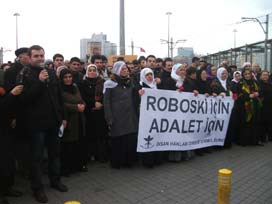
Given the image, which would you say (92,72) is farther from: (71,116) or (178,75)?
(178,75)

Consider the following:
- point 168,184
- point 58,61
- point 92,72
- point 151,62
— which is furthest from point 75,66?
point 168,184

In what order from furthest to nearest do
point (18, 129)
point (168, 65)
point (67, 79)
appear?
point (168, 65) < point (67, 79) < point (18, 129)

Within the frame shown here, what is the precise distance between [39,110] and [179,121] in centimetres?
301

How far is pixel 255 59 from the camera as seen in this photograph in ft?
59.8

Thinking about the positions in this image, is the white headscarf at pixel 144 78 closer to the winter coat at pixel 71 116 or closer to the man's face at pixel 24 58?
the winter coat at pixel 71 116

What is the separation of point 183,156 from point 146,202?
7.78 ft

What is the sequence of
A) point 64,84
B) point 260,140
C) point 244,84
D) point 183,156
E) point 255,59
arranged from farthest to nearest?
point 255,59 < point 260,140 < point 244,84 < point 183,156 < point 64,84

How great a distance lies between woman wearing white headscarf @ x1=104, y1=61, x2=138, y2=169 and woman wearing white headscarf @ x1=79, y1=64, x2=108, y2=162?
40 cm

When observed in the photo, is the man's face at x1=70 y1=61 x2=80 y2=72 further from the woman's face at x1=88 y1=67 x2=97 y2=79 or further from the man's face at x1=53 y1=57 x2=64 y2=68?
the man's face at x1=53 y1=57 x2=64 y2=68

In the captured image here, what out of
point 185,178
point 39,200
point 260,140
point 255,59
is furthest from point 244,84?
point 255,59

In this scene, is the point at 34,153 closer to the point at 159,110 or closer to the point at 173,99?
the point at 159,110

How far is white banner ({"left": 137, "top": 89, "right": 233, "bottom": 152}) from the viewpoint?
604 cm

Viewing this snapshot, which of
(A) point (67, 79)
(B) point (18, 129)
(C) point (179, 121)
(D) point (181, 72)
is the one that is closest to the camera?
(B) point (18, 129)

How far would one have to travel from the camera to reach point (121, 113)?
6.02m
